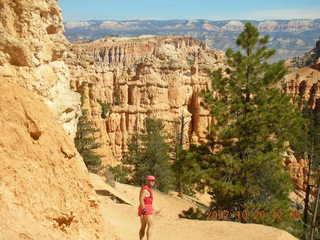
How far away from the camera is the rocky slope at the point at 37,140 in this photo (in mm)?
5992

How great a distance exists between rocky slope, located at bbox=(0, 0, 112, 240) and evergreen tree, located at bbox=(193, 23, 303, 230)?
285 inches

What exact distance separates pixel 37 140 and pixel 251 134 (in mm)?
9398

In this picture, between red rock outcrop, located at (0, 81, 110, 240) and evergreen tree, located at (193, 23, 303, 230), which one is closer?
red rock outcrop, located at (0, 81, 110, 240)

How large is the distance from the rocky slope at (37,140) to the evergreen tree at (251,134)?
7.25m

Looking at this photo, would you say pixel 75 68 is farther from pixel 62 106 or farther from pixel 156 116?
pixel 62 106

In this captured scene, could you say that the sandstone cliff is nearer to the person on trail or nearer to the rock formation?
the person on trail

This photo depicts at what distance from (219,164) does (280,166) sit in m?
2.09

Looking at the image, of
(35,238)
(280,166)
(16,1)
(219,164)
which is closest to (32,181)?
(35,238)

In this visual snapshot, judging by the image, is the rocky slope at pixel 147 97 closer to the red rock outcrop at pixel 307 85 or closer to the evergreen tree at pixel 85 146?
the evergreen tree at pixel 85 146

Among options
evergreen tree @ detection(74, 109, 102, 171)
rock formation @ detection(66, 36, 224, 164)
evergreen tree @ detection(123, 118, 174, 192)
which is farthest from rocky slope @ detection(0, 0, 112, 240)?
rock formation @ detection(66, 36, 224, 164)

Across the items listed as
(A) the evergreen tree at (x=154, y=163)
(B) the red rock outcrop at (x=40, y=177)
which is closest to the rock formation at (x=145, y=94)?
(A) the evergreen tree at (x=154, y=163)

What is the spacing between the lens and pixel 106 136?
34969mm

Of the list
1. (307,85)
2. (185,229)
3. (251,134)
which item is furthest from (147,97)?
(307,85)

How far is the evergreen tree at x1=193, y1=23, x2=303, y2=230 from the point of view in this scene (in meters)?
14.0
